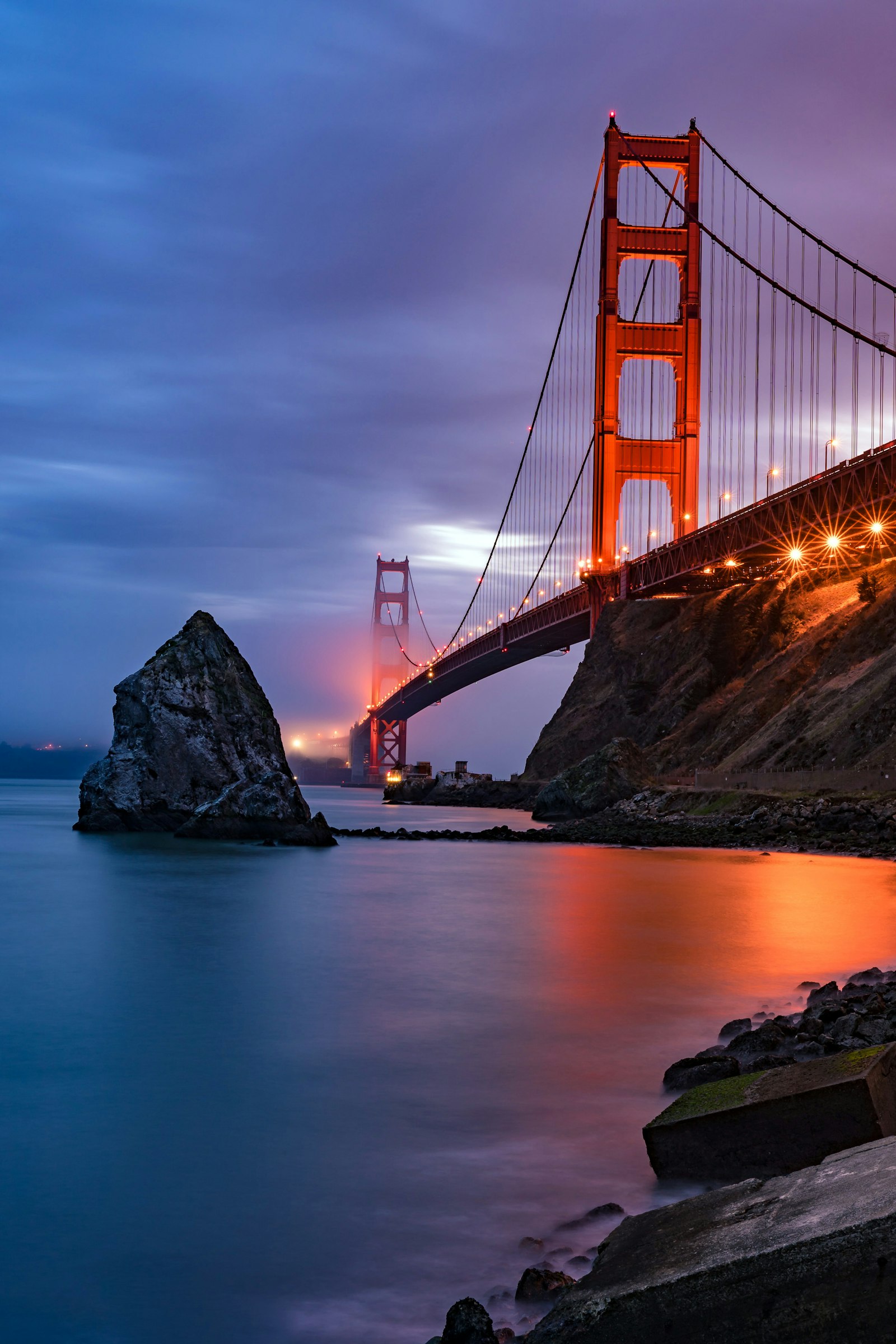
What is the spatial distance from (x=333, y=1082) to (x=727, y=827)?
2742 cm

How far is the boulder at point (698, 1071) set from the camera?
21.8 feet

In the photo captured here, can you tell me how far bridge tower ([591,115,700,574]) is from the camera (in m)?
63.4

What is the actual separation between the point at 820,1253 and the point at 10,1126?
5053 millimetres

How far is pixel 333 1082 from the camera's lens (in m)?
7.45

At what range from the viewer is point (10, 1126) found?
634 centimetres

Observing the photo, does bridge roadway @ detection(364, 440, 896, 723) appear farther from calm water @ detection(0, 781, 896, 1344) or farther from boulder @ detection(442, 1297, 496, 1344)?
boulder @ detection(442, 1297, 496, 1344)

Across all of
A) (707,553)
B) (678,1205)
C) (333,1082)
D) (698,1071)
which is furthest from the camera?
(707,553)

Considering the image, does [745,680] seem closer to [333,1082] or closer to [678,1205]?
[333,1082]

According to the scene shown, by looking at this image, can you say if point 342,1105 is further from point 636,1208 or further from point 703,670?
point 703,670

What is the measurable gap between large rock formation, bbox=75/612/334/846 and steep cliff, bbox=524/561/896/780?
15.9 m

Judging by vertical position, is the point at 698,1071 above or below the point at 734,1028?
above

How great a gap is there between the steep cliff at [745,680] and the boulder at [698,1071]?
26.1 meters

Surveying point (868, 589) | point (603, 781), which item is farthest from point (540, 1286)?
point (603, 781)

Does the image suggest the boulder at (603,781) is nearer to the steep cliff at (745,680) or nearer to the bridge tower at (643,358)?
the steep cliff at (745,680)
